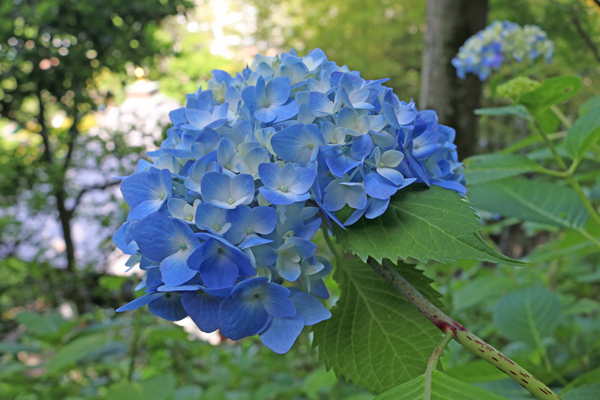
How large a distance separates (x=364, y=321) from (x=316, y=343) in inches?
3.3

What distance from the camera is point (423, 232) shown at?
541 mm

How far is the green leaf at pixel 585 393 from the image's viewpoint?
28.5 inches

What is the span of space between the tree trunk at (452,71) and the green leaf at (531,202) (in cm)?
65

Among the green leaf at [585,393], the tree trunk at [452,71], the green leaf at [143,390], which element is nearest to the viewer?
the green leaf at [585,393]

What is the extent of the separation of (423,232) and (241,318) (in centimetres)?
26

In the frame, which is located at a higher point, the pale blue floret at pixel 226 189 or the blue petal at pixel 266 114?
the blue petal at pixel 266 114

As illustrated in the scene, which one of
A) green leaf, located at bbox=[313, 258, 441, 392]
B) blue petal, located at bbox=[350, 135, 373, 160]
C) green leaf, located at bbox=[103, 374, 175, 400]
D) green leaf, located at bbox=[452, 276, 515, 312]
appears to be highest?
blue petal, located at bbox=[350, 135, 373, 160]

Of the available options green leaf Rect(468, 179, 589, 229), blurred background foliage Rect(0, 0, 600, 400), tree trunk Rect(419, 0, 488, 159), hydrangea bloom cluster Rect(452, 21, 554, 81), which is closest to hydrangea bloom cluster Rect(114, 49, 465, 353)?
green leaf Rect(468, 179, 589, 229)

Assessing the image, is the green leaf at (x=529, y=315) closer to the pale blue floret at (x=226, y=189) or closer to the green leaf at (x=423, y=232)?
the green leaf at (x=423, y=232)

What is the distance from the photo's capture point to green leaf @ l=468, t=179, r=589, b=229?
115cm

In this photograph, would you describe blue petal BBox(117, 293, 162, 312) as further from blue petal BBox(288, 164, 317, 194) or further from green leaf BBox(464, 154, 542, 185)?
green leaf BBox(464, 154, 542, 185)

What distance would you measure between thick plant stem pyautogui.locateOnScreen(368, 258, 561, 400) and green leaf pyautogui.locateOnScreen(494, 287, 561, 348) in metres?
0.95

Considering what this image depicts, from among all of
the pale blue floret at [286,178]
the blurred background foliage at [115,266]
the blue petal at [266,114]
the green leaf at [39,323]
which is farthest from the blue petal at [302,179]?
the green leaf at [39,323]

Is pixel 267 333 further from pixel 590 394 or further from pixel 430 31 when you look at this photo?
pixel 430 31
